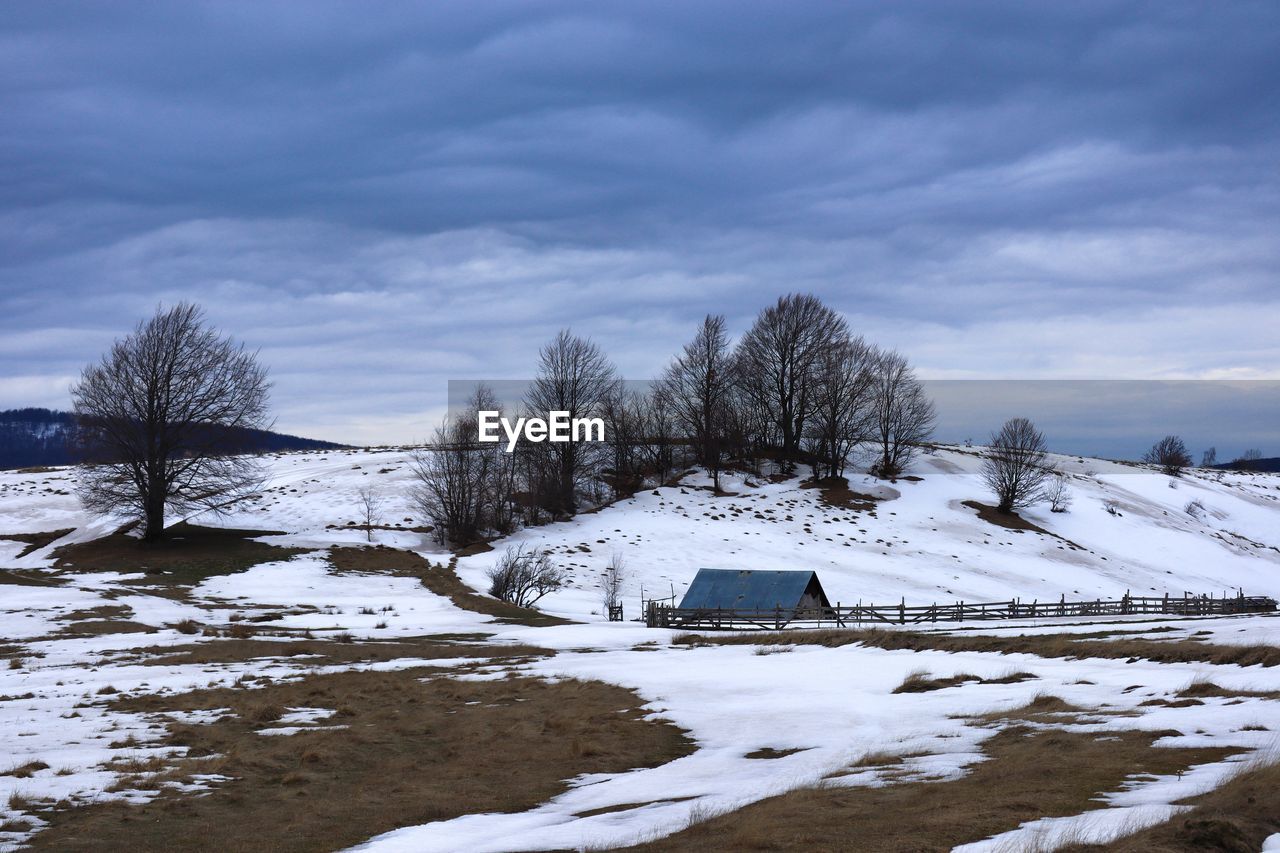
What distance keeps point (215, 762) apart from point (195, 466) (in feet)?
168

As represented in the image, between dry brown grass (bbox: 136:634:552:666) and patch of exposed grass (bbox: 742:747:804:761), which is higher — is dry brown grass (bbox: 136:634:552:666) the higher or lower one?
the lower one

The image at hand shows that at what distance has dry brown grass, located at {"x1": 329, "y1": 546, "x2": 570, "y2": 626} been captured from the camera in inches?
1757

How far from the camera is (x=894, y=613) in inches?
1987

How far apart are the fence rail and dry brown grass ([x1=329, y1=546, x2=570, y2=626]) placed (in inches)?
237

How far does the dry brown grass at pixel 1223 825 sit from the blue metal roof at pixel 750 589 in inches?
1537

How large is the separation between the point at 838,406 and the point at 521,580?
44656 mm

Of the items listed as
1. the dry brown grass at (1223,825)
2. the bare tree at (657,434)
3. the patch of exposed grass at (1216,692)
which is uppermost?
the bare tree at (657,434)

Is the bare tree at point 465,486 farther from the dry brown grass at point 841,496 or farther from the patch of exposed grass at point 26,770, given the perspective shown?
the patch of exposed grass at point 26,770

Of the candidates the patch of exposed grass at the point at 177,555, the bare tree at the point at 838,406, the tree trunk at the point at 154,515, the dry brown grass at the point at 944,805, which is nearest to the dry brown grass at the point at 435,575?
the patch of exposed grass at the point at 177,555

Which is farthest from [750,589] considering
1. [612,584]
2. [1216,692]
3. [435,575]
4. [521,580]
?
[1216,692]

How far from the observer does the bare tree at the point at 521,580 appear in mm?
50344

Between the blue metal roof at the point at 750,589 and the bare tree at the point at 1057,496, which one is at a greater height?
the bare tree at the point at 1057,496

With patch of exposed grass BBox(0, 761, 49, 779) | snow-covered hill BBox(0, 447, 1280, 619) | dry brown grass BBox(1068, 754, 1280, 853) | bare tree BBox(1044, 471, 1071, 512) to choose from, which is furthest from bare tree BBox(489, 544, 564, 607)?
bare tree BBox(1044, 471, 1071, 512)

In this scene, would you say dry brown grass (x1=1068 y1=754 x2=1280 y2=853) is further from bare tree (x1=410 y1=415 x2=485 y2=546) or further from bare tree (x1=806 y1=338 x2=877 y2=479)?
bare tree (x1=806 y1=338 x2=877 y2=479)
